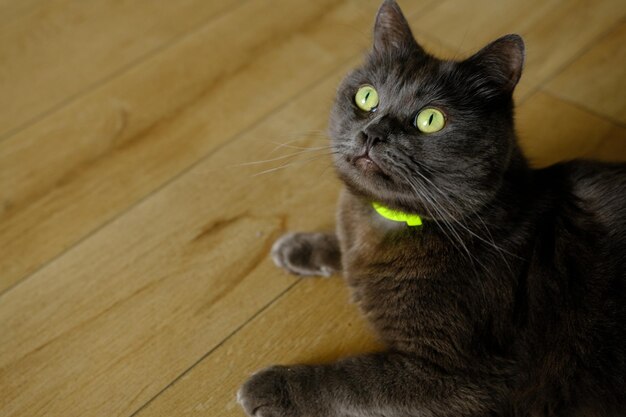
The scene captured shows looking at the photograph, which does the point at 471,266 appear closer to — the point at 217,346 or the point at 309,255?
the point at 309,255

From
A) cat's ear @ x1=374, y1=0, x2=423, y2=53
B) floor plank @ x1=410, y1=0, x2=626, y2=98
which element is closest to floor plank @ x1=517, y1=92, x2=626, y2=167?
floor plank @ x1=410, y1=0, x2=626, y2=98

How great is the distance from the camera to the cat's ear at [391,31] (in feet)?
3.40

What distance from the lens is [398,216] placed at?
3.30 ft

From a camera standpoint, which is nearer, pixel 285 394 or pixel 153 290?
pixel 285 394

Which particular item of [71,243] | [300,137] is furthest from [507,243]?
[71,243]

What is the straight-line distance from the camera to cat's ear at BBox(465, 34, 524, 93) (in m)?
0.90

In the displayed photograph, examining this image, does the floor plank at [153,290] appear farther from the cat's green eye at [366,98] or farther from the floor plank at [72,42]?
the floor plank at [72,42]

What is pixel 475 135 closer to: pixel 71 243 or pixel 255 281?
pixel 255 281

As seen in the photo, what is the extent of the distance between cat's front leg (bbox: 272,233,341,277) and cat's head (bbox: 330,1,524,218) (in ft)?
0.81

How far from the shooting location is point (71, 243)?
1271mm

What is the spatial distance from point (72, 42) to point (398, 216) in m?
1.25

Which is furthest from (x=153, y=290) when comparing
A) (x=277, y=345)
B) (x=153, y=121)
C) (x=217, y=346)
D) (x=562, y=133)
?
(x=562, y=133)

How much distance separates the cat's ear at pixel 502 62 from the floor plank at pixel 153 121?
2.27 feet

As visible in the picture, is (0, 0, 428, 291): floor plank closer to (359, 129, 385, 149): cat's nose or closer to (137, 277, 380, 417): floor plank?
(137, 277, 380, 417): floor plank
